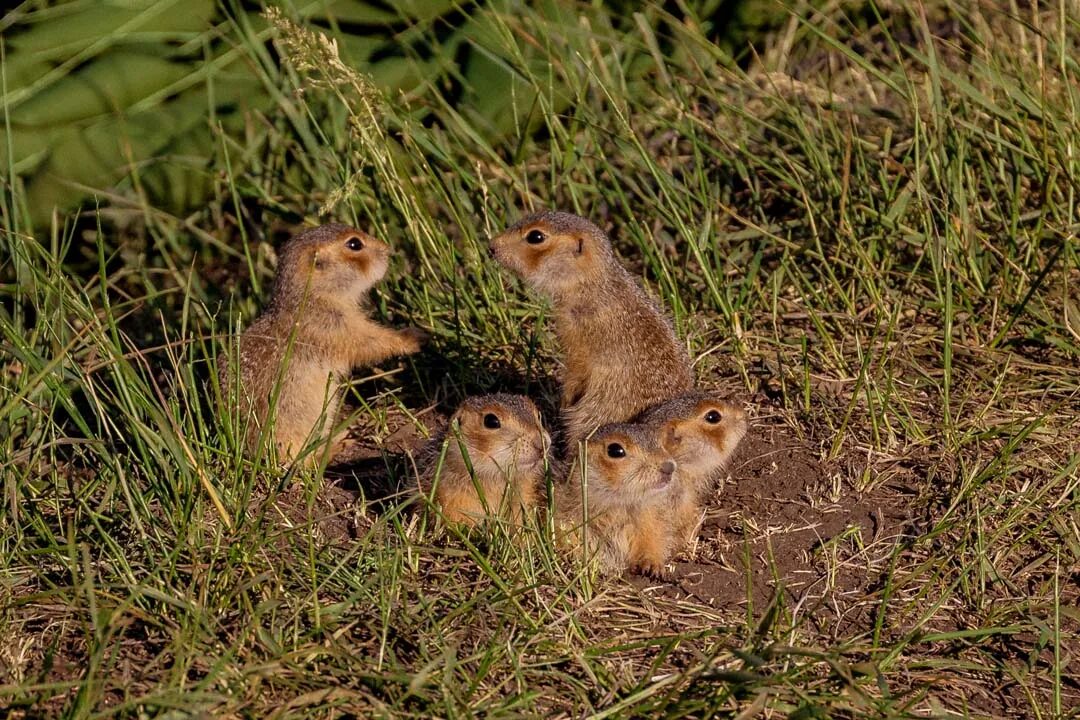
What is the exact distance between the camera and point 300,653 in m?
3.97

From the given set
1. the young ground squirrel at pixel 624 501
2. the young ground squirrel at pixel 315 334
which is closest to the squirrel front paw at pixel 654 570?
the young ground squirrel at pixel 624 501

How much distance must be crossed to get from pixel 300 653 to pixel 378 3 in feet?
15.0

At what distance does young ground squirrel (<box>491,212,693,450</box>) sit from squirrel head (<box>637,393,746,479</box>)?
329 mm

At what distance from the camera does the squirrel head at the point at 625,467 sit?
481 cm

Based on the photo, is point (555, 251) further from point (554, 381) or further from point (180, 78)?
point (180, 78)

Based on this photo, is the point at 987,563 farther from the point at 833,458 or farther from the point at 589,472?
the point at 589,472

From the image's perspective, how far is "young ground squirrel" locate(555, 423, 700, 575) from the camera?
190 inches

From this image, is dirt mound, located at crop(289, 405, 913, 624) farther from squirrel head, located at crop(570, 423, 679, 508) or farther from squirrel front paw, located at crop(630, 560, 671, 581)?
squirrel head, located at crop(570, 423, 679, 508)

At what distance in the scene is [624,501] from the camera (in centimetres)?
491

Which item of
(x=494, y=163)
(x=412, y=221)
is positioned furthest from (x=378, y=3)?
(x=412, y=221)

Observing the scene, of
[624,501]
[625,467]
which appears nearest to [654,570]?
[624,501]

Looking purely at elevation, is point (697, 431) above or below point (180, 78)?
below

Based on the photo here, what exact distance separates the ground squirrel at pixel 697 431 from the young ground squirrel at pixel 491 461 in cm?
44

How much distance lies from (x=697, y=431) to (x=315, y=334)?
1800 mm
